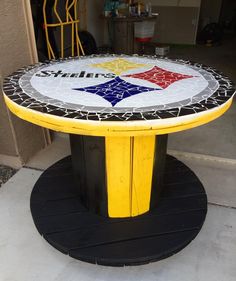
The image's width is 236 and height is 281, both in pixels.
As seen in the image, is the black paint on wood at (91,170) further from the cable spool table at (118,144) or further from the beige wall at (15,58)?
the beige wall at (15,58)

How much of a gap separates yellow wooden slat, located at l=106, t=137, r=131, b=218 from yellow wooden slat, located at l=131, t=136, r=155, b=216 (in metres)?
0.03

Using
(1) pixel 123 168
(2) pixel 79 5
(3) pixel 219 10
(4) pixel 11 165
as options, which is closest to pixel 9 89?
(1) pixel 123 168

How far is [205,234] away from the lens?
1.59 m

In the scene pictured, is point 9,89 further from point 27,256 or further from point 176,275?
point 176,275

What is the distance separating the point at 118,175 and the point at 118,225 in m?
0.31

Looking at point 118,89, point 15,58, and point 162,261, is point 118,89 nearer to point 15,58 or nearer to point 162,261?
point 162,261

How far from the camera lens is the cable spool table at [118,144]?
101 cm

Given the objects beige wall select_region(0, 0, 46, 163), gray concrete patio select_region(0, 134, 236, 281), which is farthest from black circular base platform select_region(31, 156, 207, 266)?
beige wall select_region(0, 0, 46, 163)

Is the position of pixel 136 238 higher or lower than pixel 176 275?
higher

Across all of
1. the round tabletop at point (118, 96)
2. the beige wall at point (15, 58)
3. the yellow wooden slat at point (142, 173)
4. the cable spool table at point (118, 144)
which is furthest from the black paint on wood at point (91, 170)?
the beige wall at point (15, 58)

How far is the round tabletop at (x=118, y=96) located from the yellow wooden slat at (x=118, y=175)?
23cm

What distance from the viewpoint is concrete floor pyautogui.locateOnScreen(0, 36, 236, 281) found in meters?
1.38

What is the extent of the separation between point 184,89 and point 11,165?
1.53m

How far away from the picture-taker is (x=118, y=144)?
127 cm
